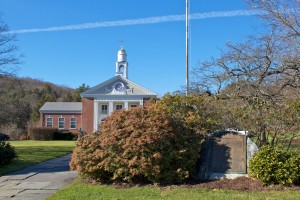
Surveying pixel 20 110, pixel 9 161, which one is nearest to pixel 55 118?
pixel 20 110

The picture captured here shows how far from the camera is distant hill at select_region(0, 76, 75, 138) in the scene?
62531mm

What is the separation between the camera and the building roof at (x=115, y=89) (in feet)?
178

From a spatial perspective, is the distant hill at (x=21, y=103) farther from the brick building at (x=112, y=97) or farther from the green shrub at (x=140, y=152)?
the green shrub at (x=140, y=152)

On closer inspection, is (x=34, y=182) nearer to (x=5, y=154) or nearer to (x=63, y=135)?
(x=5, y=154)

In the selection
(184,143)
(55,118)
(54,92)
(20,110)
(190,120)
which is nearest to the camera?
(184,143)

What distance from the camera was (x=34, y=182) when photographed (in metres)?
11.8

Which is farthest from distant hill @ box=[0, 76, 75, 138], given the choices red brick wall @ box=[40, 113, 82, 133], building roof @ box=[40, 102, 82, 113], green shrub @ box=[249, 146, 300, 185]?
green shrub @ box=[249, 146, 300, 185]

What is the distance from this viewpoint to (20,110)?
7744cm

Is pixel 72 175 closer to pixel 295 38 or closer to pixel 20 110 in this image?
pixel 295 38

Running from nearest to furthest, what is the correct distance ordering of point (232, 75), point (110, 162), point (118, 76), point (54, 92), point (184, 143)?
point (110, 162)
point (184, 143)
point (232, 75)
point (118, 76)
point (54, 92)

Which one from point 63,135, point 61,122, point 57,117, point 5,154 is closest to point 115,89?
point 63,135

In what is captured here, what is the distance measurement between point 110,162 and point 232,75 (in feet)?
21.1

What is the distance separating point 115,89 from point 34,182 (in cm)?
4309

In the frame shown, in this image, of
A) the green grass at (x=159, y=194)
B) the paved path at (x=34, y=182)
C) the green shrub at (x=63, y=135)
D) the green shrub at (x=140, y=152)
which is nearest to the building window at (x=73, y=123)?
the green shrub at (x=63, y=135)
